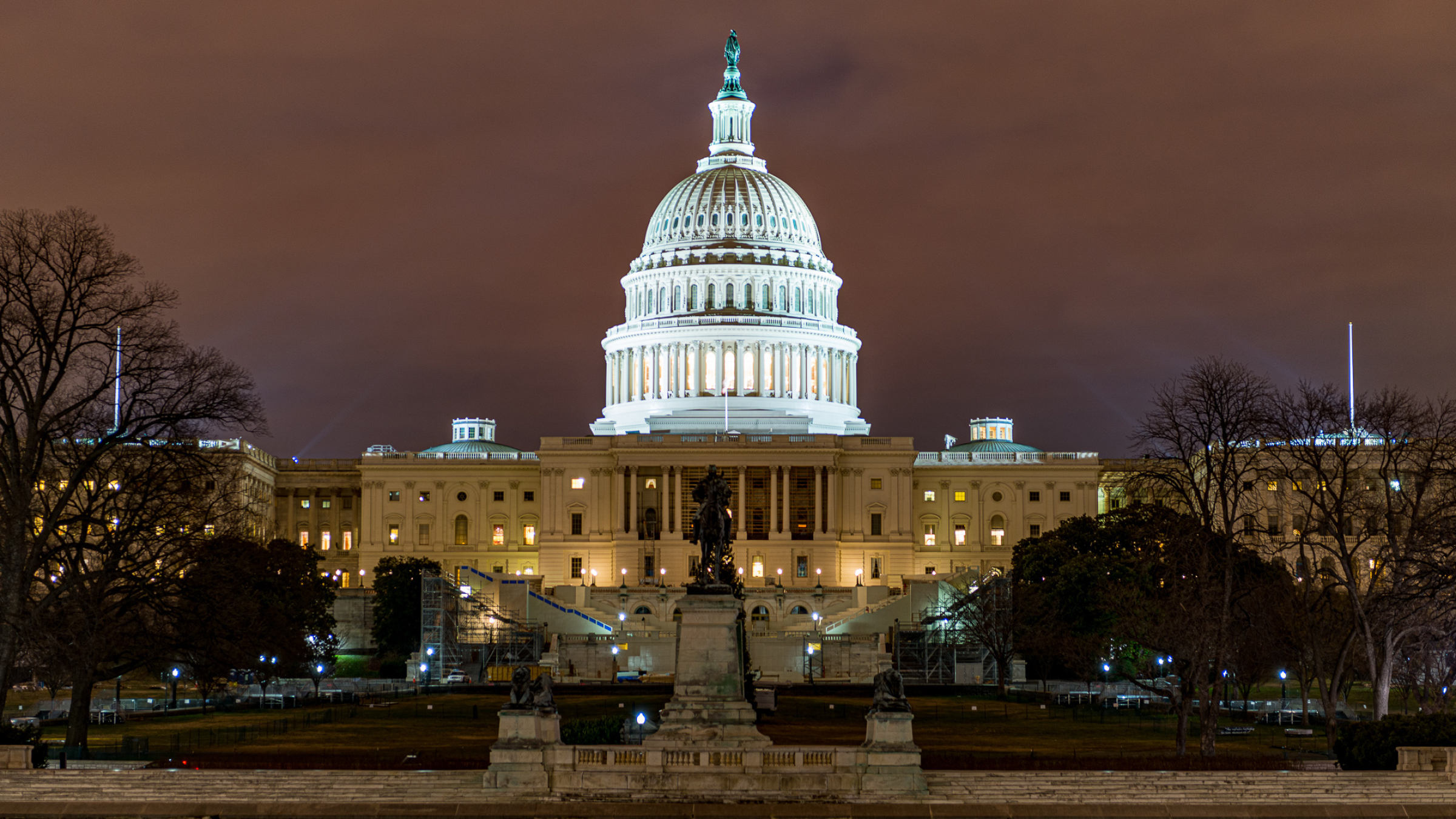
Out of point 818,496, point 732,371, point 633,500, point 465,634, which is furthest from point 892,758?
point 732,371

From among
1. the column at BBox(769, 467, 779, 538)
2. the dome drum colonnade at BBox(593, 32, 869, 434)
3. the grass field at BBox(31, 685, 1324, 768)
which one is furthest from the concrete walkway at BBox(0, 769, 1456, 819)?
the dome drum colonnade at BBox(593, 32, 869, 434)

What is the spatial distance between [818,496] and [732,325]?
23.7 metres

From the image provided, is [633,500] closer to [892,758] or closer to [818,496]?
[818,496]

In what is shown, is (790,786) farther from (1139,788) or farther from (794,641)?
(794,641)

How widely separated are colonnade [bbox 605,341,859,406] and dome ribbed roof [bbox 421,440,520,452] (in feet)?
43.3

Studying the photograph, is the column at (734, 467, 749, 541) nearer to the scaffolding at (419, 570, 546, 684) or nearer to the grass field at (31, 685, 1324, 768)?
the scaffolding at (419, 570, 546, 684)

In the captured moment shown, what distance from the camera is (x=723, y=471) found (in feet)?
441

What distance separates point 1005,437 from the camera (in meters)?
166

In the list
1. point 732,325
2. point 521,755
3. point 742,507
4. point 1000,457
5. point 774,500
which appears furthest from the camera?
point 732,325

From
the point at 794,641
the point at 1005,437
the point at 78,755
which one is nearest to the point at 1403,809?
the point at 78,755

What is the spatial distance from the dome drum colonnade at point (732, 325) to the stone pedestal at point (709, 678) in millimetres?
102443

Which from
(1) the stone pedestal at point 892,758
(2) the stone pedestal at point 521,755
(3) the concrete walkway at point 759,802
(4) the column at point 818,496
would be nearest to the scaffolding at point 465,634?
(4) the column at point 818,496

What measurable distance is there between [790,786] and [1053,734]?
19.5 meters

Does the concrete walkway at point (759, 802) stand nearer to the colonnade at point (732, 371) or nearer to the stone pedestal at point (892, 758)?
the stone pedestal at point (892, 758)
